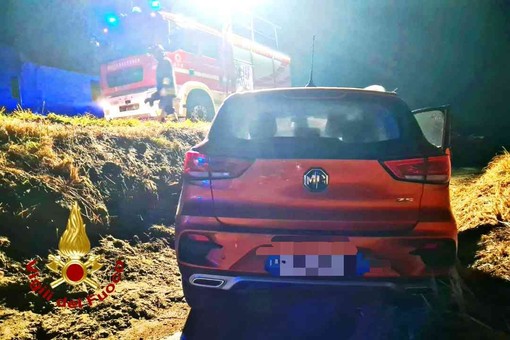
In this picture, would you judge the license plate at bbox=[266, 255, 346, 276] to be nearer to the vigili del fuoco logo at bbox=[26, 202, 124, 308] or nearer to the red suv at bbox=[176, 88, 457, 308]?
the red suv at bbox=[176, 88, 457, 308]

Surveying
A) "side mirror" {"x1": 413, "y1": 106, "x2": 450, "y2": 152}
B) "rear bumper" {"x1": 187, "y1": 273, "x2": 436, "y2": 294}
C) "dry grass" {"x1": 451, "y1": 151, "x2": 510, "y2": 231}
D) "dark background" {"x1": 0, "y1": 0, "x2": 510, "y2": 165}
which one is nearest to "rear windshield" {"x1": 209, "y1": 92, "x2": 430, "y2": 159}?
"side mirror" {"x1": 413, "y1": 106, "x2": 450, "y2": 152}

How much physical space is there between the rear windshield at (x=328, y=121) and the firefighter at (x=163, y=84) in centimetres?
561

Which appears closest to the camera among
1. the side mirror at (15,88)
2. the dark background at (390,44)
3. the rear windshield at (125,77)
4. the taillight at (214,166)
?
the taillight at (214,166)

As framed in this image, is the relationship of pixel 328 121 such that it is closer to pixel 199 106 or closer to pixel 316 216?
pixel 316 216

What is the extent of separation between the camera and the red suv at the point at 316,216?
7.13 ft

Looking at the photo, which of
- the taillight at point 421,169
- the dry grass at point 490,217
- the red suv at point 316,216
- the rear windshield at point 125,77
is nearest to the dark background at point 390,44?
the rear windshield at point 125,77

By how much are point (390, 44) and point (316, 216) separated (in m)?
24.2

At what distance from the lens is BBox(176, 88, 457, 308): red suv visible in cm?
217

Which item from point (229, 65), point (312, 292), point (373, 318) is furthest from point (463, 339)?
point (229, 65)

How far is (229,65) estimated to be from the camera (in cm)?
1020

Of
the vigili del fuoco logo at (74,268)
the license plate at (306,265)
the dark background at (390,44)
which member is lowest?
the vigili del fuoco logo at (74,268)

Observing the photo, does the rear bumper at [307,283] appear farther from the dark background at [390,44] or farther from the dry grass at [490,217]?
the dark background at [390,44]

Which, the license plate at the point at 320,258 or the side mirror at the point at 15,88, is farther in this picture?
the side mirror at the point at 15,88

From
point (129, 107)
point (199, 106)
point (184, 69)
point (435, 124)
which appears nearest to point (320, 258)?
point (435, 124)
